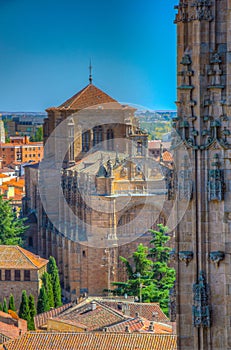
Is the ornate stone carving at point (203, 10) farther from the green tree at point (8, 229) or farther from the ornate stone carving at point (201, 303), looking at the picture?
the green tree at point (8, 229)

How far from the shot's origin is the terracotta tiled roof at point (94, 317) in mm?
33375

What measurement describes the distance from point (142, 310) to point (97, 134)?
29.6 metres

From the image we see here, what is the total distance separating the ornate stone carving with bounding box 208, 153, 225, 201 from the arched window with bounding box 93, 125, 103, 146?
5786 cm

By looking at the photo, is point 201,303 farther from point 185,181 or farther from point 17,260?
point 17,260

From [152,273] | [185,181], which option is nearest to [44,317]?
→ [152,273]

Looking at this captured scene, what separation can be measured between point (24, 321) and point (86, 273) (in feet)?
49.3

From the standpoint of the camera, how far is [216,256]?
8.58 m

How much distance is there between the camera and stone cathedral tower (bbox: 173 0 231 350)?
8.55 metres

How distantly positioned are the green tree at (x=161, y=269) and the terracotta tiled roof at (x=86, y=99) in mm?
17001

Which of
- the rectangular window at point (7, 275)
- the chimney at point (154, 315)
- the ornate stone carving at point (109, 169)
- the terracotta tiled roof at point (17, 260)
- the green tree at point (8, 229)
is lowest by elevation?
the chimney at point (154, 315)

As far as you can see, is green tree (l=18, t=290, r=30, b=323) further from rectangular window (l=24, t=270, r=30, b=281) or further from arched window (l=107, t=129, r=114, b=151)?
arched window (l=107, t=129, r=114, b=151)

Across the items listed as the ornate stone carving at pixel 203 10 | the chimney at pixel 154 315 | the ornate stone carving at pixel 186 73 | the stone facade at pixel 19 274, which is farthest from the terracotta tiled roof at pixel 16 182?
the ornate stone carving at pixel 203 10

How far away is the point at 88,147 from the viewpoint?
6638cm

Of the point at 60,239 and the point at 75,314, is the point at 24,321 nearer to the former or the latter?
the point at 75,314
